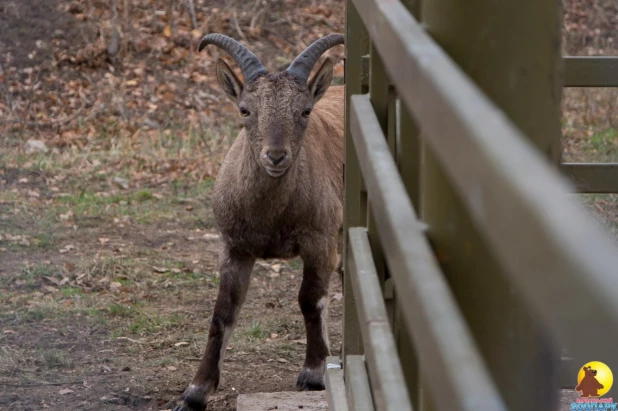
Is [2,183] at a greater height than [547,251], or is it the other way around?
[547,251]

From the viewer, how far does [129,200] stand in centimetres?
1002

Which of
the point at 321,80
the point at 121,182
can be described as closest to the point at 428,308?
the point at 321,80

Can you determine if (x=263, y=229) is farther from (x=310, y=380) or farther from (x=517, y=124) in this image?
(x=517, y=124)

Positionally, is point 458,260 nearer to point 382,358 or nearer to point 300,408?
point 382,358

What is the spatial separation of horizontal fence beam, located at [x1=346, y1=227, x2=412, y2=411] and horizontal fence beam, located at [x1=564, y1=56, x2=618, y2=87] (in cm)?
165

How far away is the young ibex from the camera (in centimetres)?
595

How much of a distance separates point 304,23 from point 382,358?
13.9 m

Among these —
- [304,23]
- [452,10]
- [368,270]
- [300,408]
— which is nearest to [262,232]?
[300,408]

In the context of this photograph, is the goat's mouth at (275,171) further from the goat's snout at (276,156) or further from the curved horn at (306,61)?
the curved horn at (306,61)

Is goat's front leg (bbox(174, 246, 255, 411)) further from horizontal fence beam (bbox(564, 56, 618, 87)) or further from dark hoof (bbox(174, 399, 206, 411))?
horizontal fence beam (bbox(564, 56, 618, 87))

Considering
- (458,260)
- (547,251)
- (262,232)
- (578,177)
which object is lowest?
(262,232)

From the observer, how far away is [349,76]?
12.1 ft

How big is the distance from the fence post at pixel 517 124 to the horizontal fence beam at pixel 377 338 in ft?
0.62

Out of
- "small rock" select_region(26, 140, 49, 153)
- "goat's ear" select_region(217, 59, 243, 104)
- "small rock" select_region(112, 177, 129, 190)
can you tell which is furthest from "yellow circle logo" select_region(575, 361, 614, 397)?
"small rock" select_region(26, 140, 49, 153)
